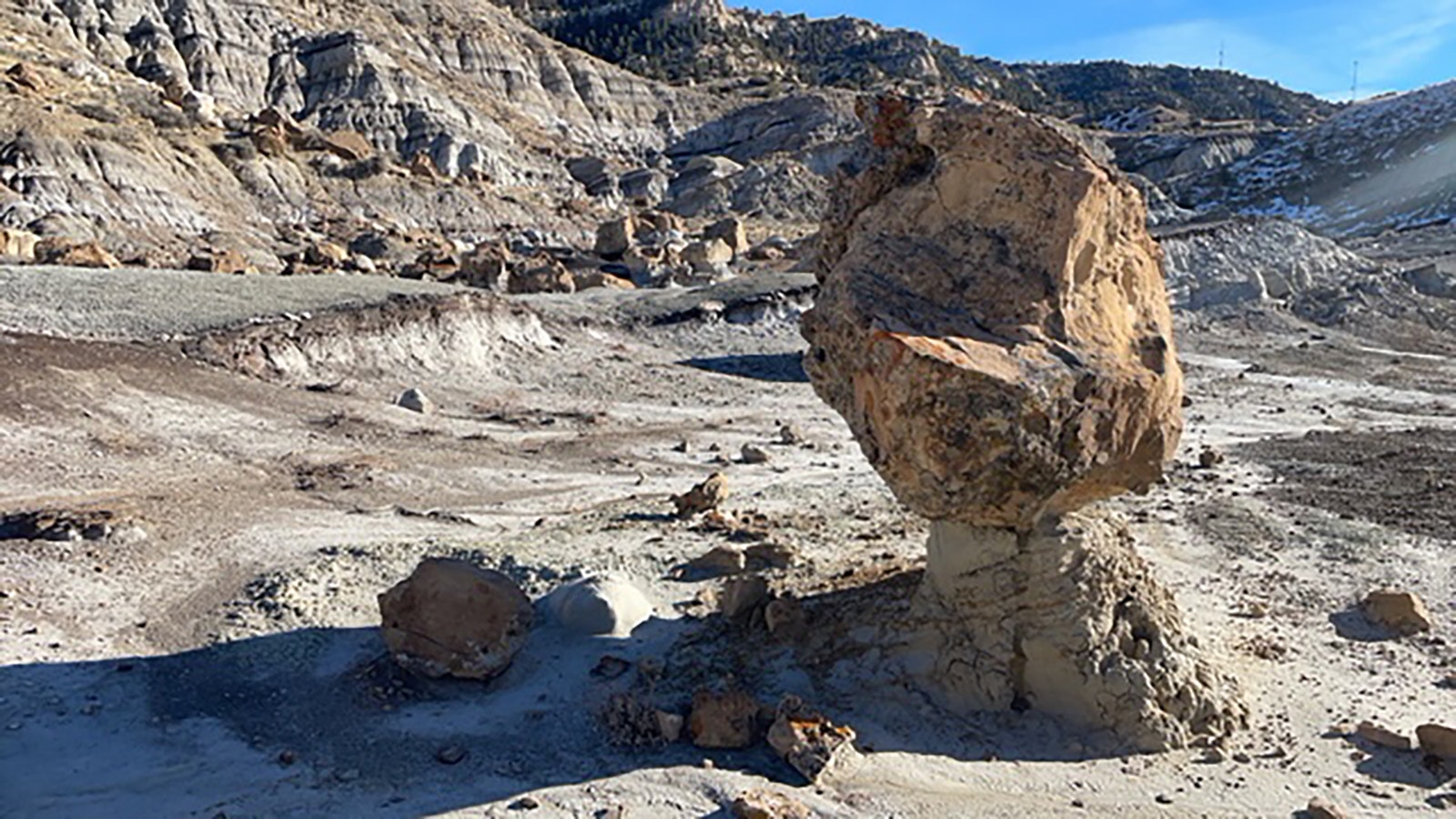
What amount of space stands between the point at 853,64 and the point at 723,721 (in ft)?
288

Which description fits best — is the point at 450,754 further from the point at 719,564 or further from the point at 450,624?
the point at 719,564

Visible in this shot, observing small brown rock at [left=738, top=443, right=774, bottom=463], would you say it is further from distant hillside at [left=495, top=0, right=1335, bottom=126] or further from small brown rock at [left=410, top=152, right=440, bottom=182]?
distant hillside at [left=495, top=0, right=1335, bottom=126]

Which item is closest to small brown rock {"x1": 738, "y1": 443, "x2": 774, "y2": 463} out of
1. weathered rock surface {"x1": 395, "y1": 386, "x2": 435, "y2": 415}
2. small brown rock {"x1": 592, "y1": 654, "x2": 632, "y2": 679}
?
weathered rock surface {"x1": 395, "y1": 386, "x2": 435, "y2": 415}

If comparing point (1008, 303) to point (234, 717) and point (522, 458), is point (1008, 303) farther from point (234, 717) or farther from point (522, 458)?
point (522, 458)

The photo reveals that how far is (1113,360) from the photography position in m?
5.98

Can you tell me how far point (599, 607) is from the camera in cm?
732

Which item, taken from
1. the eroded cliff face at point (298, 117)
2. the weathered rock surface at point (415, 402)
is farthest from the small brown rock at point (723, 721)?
the eroded cliff face at point (298, 117)

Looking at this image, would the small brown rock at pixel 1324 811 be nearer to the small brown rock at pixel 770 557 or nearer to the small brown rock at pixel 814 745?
the small brown rock at pixel 814 745

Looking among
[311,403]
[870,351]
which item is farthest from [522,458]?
[870,351]

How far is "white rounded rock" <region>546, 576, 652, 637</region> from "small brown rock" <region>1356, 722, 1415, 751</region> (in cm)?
439

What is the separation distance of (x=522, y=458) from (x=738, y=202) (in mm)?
42670

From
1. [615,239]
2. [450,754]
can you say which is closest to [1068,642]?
[450,754]

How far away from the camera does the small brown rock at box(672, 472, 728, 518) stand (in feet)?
33.8

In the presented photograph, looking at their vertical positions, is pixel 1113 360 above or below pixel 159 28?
below
